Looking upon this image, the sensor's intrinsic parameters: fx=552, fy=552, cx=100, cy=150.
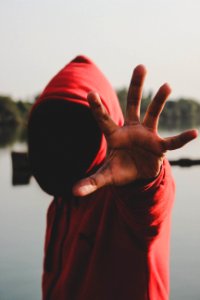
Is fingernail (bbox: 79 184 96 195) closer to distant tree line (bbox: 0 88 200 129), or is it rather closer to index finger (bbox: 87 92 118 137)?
index finger (bbox: 87 92 118 137)

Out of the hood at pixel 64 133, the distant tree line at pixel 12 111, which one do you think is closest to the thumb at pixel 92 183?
the hood at pixel 64 133

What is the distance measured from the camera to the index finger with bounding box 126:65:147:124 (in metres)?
1.60

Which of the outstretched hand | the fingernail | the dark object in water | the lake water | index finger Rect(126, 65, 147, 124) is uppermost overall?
index finger Rect(126, 65, 147, 124)

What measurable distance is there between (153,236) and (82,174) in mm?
320

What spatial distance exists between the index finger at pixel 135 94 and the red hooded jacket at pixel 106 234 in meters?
0.20

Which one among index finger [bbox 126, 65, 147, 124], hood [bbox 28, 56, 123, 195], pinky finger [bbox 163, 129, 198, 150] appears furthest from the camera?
hood [bbox 28, 56, 123, 195]

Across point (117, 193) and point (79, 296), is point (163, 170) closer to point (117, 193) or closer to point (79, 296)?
point (117, 193)

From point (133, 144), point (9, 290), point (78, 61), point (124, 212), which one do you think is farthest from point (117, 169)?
point (9, 290)

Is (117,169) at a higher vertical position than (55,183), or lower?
higher

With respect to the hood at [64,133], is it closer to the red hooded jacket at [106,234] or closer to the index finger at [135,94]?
the red hooded jacket at [106,234]

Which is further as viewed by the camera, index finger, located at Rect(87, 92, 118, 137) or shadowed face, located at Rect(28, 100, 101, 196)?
shadowed face, located at Rect(28, 100, 101, 196)

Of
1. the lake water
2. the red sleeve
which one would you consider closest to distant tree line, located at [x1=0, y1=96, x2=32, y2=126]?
the lake water

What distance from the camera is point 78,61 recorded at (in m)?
2.25

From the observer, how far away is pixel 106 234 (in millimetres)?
A: 1980
